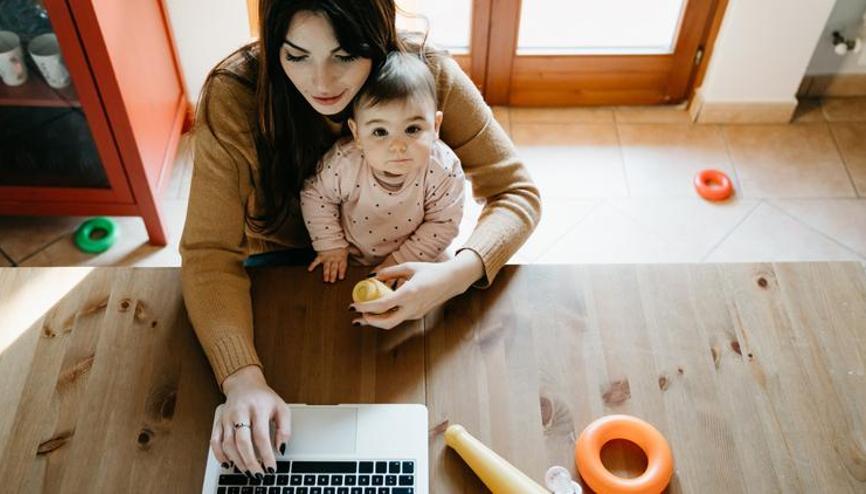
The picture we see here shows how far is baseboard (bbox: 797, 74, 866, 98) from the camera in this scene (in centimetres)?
264

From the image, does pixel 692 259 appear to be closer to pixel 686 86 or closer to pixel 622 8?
pixel 686 86

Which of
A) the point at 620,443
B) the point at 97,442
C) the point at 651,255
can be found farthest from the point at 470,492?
the point at 651,255

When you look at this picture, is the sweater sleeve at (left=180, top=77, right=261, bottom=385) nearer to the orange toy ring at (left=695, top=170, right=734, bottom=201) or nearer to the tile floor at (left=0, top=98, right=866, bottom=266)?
the tile floor at (left=0, top=98, right=866, bottom=266)

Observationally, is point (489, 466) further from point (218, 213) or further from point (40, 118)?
point (40, 118)

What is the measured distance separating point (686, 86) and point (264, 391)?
204 cm

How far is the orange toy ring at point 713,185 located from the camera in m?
2.39

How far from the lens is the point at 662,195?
242 centimetres

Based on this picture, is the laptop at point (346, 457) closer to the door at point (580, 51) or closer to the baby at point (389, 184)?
the baby at point (389, 184)

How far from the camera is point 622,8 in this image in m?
2.66

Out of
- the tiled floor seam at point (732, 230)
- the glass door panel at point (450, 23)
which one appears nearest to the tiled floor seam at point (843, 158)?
the tiled floor seam at point (732, 230)

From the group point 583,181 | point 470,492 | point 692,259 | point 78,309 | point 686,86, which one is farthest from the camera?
point 686,86

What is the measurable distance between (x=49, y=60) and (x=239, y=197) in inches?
38.9

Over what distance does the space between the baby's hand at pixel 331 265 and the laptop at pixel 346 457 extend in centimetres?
22

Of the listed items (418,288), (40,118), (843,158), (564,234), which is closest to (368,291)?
(418,288)
